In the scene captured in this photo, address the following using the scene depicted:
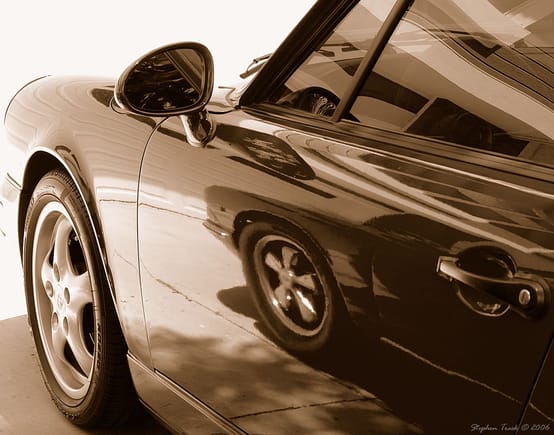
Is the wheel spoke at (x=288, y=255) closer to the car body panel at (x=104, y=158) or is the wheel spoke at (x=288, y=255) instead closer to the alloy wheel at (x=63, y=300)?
the car body panel at (x=104, y=158)

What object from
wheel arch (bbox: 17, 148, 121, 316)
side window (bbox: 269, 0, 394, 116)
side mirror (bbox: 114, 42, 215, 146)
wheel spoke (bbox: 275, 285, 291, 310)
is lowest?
wheel arch (bbox: 17, 148, 121, 316)

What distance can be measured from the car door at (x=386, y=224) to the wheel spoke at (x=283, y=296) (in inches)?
3.9

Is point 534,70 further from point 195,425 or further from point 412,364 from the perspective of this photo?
point 195,425

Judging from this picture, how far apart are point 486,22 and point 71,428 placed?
1.98m

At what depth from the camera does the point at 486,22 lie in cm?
160

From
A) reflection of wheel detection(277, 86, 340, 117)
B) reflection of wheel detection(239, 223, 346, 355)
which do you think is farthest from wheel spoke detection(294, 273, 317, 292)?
reflection of wheel detection(277, 86, 340, 117)

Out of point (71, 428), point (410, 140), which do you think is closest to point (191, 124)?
point (410, 140)

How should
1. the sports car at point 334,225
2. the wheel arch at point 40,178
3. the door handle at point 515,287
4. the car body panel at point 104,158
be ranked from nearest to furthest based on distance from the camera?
the door handle at point 515,287
the sports car at point 334,225
the car body panel at point 104,158
the wheel arch at point 40,178

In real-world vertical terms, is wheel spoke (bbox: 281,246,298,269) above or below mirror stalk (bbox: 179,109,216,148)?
below

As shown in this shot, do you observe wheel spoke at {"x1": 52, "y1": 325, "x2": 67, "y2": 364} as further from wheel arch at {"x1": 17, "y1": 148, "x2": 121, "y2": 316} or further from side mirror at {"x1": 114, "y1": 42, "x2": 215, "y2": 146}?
side mirror at {"x1": 114, "y1": 42, "x2": 215, "y2": 146}

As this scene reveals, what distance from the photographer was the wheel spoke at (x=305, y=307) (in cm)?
164

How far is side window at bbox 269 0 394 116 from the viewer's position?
1.80 meters

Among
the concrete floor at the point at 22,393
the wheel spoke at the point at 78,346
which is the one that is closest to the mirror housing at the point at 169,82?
the wheel spoke at the point at 78,346

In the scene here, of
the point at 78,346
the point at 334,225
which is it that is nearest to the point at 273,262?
the point at 334,225
